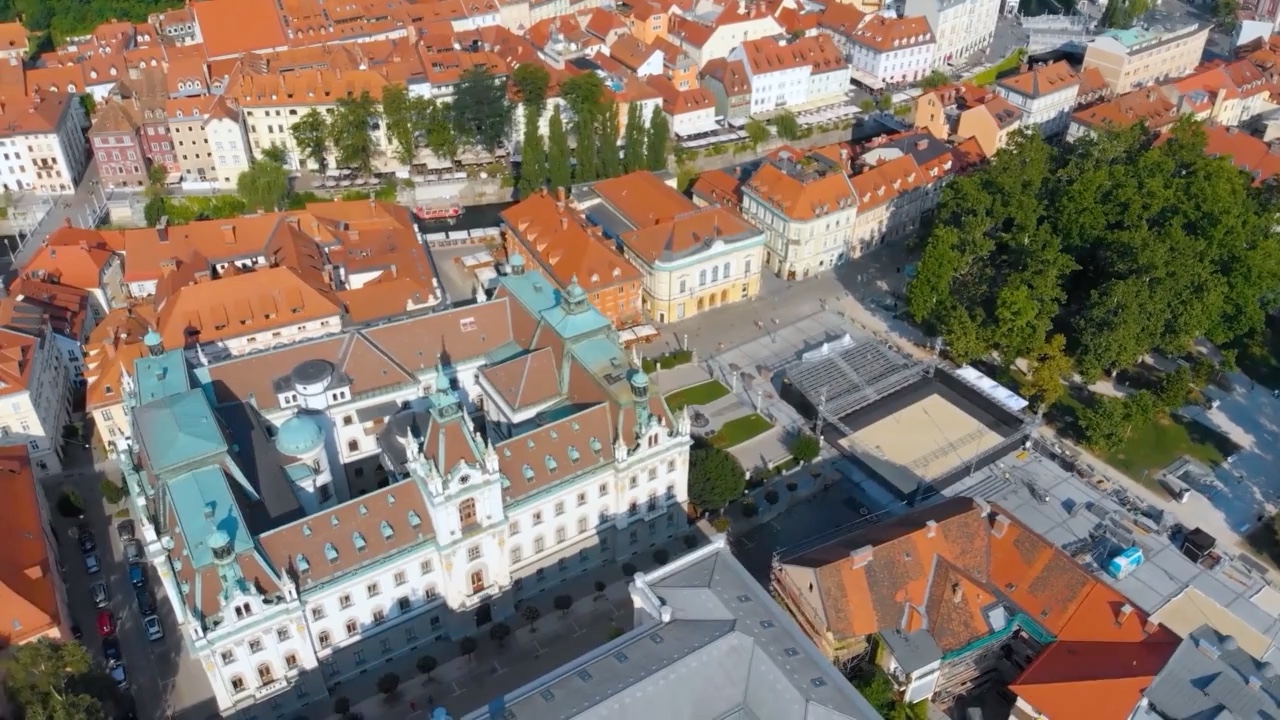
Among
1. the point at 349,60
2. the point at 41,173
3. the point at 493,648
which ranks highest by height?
the point at 349,60

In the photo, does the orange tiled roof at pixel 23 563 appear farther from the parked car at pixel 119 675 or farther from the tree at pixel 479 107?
the tree at pixel 479 107

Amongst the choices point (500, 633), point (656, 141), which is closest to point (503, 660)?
point (500, 633)

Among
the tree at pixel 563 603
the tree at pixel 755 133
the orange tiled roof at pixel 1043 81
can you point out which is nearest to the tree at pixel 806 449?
the tree at pixel 563 603

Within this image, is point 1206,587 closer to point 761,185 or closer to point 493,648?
point 493,648

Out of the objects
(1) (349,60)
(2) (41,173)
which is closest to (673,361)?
(1) (349,60)

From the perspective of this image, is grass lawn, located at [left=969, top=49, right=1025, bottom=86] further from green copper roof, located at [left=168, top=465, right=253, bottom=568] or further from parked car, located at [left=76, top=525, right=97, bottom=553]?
parked car, located at [left=76, top=525, right=97, bottom=553]

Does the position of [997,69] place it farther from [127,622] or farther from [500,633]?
[127,622]

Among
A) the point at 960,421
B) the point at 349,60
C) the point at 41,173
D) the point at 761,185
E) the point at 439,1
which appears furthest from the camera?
the point at 439,1
